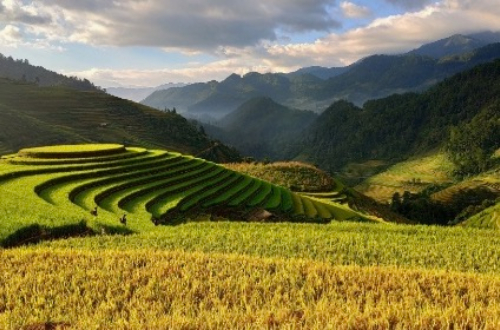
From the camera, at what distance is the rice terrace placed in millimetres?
8609

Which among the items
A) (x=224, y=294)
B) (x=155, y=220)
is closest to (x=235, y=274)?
(x=224, y=294)

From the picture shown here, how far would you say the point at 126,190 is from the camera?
3984cm

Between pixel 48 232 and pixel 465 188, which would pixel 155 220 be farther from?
pixel 465 188

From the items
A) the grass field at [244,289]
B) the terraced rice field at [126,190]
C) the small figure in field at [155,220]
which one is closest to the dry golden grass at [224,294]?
the grass field at [244,289]

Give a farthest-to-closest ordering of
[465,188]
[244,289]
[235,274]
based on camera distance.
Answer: [465,188]
[235,274]
[244,289]

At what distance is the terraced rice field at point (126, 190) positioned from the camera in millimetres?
28391

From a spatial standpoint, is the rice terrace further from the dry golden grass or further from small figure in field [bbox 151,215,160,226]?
small figure in field [bbox 151,215,160,226]

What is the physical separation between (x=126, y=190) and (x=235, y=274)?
1160 inches

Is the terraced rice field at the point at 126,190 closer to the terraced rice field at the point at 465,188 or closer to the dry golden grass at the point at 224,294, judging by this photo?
the dry golden grass at the point at 224,294

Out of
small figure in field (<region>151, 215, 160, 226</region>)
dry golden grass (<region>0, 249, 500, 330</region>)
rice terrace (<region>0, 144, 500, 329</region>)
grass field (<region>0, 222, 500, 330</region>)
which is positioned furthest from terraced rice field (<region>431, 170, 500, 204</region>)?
dry golden grass (<region>0, 249, 500, 330</region>)

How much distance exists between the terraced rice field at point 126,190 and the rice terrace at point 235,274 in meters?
0.45

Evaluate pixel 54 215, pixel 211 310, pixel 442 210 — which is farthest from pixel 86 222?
pixel 442 210

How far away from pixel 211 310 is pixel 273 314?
5.18 feet

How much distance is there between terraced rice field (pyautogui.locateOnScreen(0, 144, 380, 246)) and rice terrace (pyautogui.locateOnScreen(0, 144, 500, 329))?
450mm
